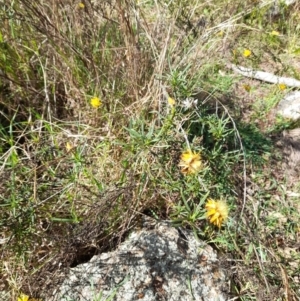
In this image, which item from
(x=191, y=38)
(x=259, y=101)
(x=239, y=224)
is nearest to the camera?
(x=239, y=224)

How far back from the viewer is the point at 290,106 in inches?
87.1

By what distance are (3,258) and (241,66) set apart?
1714mm

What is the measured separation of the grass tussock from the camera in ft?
4.90

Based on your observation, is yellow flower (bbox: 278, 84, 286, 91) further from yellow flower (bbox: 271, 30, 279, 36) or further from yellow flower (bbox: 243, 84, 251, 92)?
yellow flower (bbox: 271, 30, 279, 36)

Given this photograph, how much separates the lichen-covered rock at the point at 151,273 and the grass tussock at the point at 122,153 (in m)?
0.05

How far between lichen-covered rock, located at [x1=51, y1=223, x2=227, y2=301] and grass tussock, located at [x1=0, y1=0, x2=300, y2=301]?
0.18 ft

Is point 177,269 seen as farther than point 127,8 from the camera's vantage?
No

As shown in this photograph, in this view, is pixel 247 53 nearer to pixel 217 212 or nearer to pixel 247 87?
pixel 247 87

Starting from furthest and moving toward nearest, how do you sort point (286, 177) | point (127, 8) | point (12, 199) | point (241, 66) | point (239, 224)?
point (241, 66)
point (286, 177)
point (127, 8)
point (239, 224)
point (12, 199)

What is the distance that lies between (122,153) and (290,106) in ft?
3.39

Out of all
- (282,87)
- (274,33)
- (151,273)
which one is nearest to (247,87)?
(282,87)

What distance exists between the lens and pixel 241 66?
97.0 inches

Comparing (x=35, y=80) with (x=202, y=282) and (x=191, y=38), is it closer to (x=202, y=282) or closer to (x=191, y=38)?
(x=191, y=38)

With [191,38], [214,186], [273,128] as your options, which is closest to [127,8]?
[191,38]
